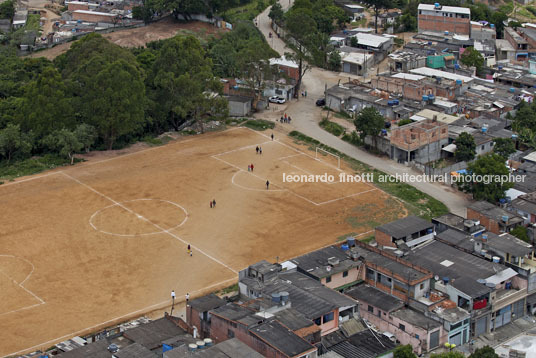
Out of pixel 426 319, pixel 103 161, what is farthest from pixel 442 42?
pixel 426 319

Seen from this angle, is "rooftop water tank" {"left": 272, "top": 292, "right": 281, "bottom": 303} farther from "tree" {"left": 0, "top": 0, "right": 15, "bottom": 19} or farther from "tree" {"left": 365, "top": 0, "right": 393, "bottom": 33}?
"tree" {"left": 0, "top": 0, "right": 15, "bottom": 19}

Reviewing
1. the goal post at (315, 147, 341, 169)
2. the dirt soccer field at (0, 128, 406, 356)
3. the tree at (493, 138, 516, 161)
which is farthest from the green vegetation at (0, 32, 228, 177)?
the tree at (493, 138, 516, 161)

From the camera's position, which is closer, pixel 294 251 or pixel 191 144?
Answer: pixel 294 251

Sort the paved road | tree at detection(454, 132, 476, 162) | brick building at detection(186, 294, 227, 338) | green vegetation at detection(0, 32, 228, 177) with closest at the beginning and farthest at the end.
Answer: brick building at detection(186, 294, 227, 338) → the paved road → tree at detection(454, 132, 476, 162) → green vegetation at detection(0, 32, 228, 177)

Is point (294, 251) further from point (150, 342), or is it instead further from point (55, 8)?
point (55, 8)

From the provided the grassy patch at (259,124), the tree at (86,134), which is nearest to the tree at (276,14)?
the grassy patch at (259,124)

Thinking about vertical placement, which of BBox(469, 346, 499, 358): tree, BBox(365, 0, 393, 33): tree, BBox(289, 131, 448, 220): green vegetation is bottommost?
BBox(289, 131, 448, 220): green vegetation

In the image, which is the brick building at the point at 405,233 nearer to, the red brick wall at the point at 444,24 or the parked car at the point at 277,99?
the parked car at the point at 277,99
